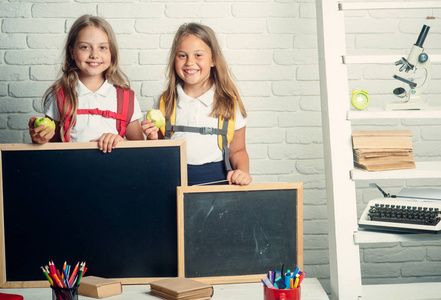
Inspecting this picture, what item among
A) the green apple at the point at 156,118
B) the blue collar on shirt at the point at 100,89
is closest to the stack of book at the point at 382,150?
the green apple at the point at 156,118

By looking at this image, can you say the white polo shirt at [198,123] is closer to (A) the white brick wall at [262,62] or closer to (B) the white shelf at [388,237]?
(B) the white shelf at [388,237]

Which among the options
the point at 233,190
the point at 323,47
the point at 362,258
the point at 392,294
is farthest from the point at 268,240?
the point at 362,258

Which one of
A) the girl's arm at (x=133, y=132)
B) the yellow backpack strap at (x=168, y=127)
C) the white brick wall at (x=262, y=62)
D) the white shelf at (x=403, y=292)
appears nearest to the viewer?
the white shelf at (x=403, y=292)

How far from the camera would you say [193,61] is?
188cm

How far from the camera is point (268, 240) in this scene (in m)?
1.55

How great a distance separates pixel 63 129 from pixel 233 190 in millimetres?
676

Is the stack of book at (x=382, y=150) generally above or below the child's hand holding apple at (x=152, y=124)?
below

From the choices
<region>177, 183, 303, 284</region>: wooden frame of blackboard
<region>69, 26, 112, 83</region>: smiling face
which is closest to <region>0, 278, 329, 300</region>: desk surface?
<region>177, 183, 303, 284</region>: wooden frame of blackboard

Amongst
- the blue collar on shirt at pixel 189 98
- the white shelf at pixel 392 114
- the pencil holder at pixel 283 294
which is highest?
the blue collar on shirt at pixel 189 98

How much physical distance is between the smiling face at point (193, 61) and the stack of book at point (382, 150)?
1.92ft

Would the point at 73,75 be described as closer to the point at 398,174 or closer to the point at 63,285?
the point at 63,285

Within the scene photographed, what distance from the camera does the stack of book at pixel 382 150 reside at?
163 cm

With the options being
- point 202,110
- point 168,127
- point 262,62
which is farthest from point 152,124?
point 262,62

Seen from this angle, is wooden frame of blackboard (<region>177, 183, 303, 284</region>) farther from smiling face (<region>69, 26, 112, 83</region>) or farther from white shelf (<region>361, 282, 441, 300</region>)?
smiling face (<region>69, 26, 112, 83</region>)
